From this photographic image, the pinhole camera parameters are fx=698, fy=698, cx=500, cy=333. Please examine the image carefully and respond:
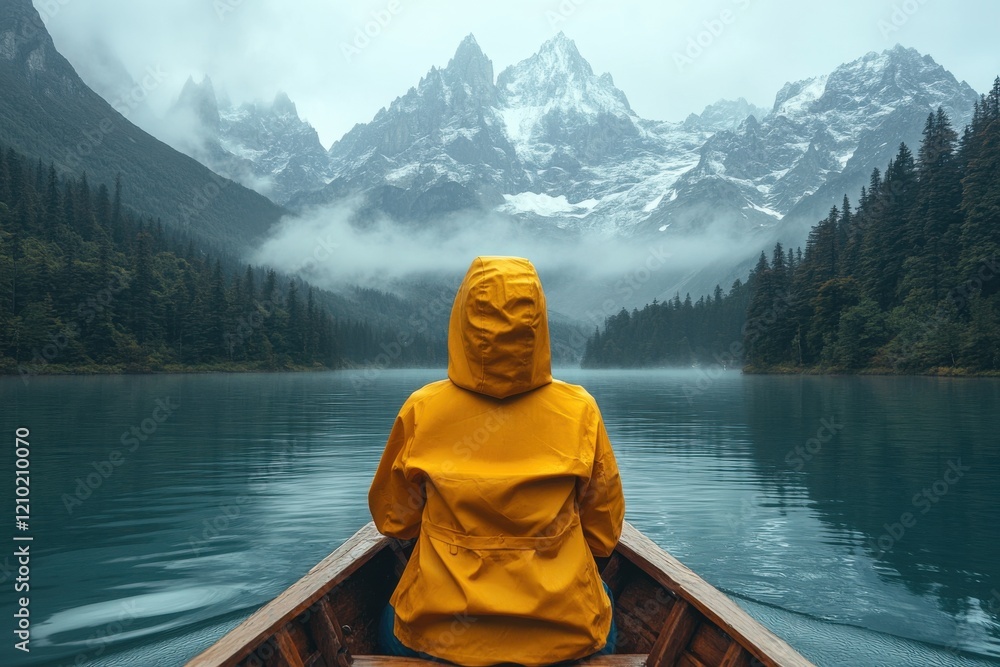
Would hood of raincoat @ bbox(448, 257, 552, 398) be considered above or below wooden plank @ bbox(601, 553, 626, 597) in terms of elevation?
above

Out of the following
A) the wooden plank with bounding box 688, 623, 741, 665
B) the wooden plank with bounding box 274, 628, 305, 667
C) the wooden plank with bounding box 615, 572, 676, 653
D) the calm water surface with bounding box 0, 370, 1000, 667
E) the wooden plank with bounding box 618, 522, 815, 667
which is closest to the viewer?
the wooden plank with bounding box 618, 522, 815, 667

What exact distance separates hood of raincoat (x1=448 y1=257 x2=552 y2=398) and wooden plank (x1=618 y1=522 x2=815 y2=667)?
273cm

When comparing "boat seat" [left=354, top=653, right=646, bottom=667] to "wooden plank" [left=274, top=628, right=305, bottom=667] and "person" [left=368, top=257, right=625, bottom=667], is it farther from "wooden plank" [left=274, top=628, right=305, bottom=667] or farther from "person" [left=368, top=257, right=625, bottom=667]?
"wooden plank" [left=274, top=628, right=305, bottom=667]

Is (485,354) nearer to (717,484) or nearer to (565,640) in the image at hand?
(565,640)

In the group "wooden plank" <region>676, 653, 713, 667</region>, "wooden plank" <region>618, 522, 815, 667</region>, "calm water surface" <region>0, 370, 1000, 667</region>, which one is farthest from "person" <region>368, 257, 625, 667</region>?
"calm water surface" <region>0, 370, 1000, 667</region>

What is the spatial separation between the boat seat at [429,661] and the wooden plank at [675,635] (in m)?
0.75

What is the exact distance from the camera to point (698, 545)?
13141mm

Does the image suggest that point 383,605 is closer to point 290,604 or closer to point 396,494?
point 290,604

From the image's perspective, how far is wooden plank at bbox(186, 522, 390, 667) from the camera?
4.87m

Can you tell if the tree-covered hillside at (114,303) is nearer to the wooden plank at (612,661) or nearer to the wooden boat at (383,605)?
the wooden boat at (383,605)

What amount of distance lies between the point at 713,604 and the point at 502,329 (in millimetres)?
3436

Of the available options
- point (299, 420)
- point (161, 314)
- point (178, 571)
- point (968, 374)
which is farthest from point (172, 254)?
point (178, 571)

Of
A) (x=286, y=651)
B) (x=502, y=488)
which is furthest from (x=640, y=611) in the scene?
(x=502, y=488)

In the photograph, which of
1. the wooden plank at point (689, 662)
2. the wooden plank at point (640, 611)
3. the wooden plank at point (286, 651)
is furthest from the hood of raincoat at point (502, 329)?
the wooden plank at point (640, 611)
